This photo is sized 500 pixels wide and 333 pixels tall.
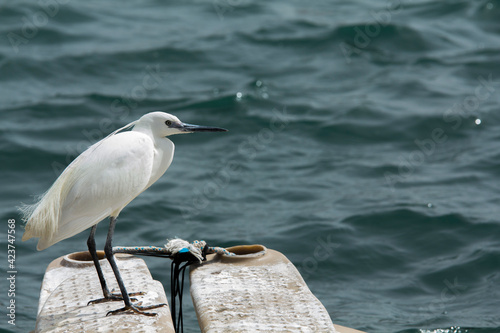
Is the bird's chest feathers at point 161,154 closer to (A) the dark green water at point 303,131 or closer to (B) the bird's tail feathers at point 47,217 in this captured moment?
(B) the bird's tail feathers at point 47,217

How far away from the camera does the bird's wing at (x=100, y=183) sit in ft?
12.3

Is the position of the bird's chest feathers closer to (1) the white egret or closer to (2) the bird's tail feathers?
(1) the white egret

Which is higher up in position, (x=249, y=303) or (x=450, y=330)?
(x=249, y=303)

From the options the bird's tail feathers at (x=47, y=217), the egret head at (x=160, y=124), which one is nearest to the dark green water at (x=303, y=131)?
the bird's tail feathers at (x=47, y=217)

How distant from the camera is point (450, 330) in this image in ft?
18.8

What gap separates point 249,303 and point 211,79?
24.8 feet

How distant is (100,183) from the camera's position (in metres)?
3.75

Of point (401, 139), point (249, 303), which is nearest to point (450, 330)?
point (249, 303)

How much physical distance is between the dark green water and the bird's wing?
5.47ft

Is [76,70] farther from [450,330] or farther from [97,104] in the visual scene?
[450,330]

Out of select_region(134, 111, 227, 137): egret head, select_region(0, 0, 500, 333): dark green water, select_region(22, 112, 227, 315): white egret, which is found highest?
select_region(134, 111, 227, 137): egret head

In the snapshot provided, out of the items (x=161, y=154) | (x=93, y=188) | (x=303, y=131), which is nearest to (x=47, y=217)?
(x=93, y=188)

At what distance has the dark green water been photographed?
22.0ft

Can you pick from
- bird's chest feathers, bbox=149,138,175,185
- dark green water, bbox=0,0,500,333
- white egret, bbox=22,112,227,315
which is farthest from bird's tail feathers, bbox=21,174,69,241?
dark green water, bbox=0,0,500,333
